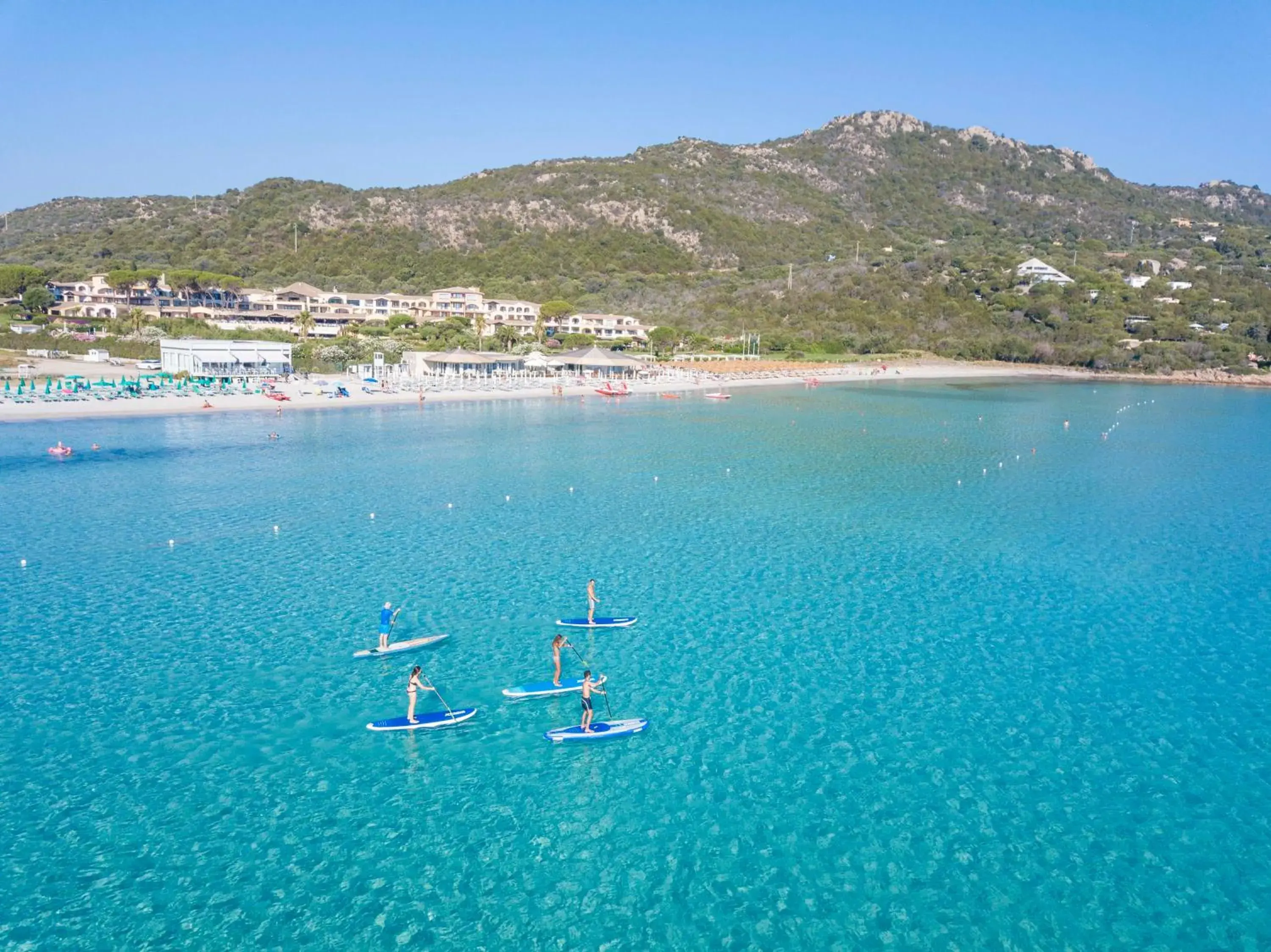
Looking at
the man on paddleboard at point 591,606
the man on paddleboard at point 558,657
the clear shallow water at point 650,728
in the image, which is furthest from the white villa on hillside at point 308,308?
the man on paddleboard at point 558,657

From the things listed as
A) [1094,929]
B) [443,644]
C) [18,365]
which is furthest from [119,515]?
[18,365]

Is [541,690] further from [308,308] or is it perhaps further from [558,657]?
[308,308]

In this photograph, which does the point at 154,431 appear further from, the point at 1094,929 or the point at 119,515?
the point at 1094,929

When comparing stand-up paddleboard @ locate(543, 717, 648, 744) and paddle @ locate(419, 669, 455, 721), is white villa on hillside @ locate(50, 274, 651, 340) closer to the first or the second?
paddle @ locate(419, 669, 455, 721)

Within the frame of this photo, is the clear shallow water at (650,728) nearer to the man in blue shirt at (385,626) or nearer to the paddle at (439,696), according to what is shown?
the paddle at (439,696)

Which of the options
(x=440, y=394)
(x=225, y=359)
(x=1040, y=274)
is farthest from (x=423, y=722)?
(x=1040, y=274)

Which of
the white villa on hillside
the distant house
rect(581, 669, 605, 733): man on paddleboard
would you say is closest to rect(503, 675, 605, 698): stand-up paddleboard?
rect(581, 669, 605, 733): man on paddleboard
